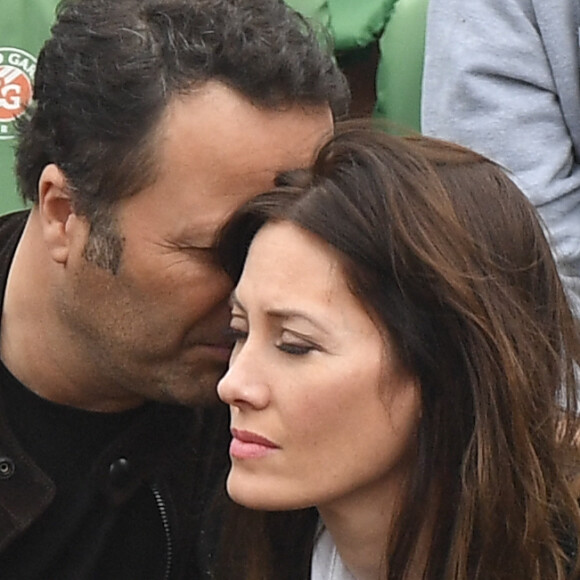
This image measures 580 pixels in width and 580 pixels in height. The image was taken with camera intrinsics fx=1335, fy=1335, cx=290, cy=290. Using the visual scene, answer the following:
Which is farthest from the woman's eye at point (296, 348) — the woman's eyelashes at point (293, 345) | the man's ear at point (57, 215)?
the man's ear at point (57, 215)

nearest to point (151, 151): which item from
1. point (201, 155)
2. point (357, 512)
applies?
point (201, 155)

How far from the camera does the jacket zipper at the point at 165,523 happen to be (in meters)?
1.74

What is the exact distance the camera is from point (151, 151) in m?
1.60

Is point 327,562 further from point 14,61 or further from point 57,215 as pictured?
point 14,61

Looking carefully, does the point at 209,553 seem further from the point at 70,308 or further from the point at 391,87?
the point at 391,87

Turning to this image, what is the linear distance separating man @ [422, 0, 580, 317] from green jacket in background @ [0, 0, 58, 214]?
711 mm

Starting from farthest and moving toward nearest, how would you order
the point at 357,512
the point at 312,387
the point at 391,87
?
the point at 391,87 < the point at 357,512 < the point at 312,387

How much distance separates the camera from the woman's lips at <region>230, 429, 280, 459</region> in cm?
133

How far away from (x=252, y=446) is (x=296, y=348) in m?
0.11

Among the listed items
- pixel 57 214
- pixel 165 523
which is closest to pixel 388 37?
pixel 57 214

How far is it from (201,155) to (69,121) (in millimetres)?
210

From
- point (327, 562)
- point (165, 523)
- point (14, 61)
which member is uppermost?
point (14, 61)

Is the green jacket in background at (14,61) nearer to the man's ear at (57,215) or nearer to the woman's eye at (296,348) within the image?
the man's ear at (57,215)

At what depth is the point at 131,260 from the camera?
1.61 metres
